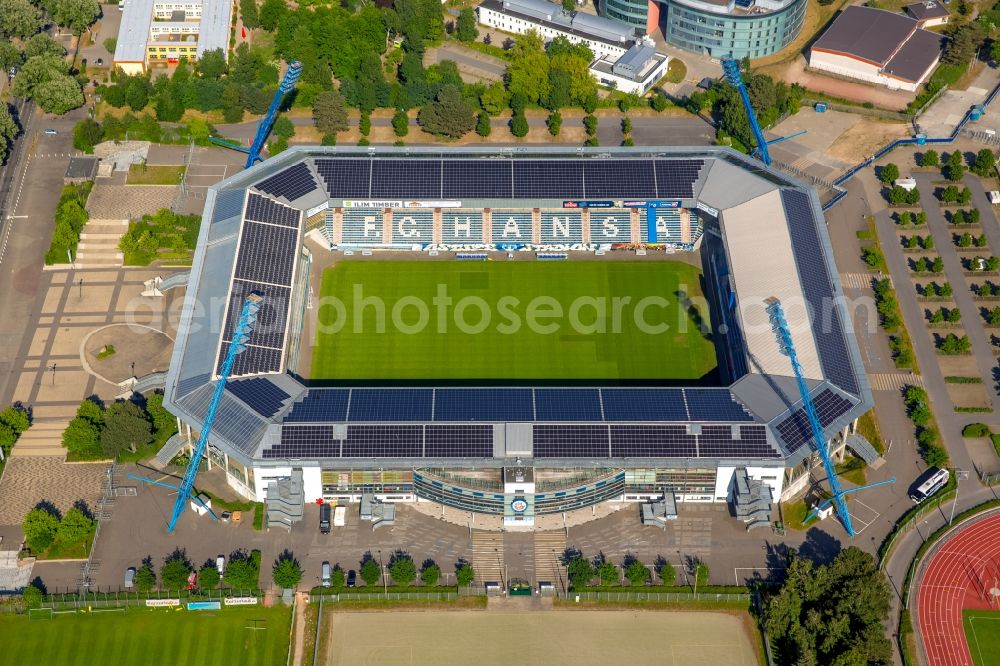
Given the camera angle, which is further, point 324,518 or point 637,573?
point 324,518

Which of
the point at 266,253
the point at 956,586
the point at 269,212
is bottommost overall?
the point at 956,586

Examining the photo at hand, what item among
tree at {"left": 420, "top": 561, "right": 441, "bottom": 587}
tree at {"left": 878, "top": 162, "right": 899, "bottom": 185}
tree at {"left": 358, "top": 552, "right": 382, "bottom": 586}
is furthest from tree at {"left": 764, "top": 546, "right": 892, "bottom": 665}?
tree at {"left": 878, "top": 162, "right": 899, "bottom": 185}

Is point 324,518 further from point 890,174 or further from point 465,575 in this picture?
point 890,174

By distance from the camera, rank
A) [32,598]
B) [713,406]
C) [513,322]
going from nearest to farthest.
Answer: [32,598] < [713,406] < [513,322]

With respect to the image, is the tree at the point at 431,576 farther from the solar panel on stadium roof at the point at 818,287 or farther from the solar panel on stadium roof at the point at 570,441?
the solar panel on stadium roof at the point at 818,287

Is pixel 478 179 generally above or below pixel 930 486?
above

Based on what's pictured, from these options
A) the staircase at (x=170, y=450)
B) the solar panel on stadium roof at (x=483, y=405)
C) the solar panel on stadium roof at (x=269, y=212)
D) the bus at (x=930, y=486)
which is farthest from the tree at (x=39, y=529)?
the bus at (x=930, y=486)

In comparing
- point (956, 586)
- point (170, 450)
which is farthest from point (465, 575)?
point (956, 586)
